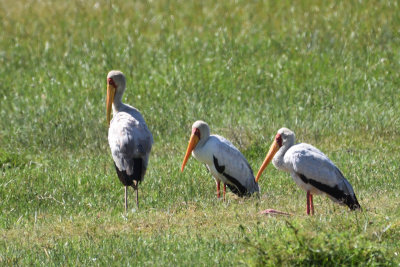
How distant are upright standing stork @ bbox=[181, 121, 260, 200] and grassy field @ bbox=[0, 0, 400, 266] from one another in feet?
0.91

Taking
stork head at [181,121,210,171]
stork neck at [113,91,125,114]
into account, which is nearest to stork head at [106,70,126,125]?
stork neck at [113,91,125,114]

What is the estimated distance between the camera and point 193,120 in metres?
12.6

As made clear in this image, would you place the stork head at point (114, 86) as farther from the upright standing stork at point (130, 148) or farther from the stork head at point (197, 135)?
the stork head at point (197, 135)

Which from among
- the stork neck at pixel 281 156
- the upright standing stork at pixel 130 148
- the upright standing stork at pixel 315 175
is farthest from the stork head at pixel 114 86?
the upright standing stork at pixel 315 175

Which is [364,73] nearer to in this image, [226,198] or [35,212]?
[226,198]

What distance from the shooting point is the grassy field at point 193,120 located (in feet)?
22.0

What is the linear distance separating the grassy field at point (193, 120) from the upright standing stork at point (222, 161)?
0.91 ft

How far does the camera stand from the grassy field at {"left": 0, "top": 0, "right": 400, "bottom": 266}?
22.0 feet

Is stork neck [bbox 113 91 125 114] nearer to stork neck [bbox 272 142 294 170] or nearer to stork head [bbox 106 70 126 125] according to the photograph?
stork head [bbox 106 70 126 125]

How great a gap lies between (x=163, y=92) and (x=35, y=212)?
5.76 metres

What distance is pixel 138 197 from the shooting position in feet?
29.8

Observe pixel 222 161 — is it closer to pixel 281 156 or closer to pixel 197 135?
pixel 197 135

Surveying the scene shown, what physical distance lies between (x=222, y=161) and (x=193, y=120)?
357 cm

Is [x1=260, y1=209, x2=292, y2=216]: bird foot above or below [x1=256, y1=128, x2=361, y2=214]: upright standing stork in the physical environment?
below
